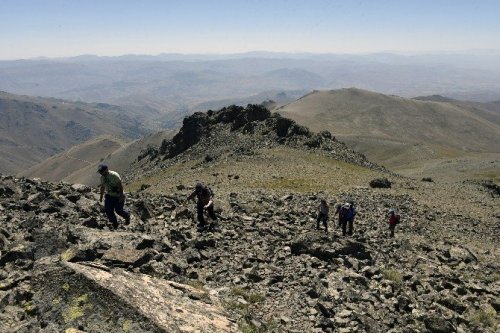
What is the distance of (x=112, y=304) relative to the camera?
34.5 feet

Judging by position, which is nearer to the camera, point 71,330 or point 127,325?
point 71,330

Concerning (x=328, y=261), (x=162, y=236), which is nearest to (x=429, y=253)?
(x=328, y=261)

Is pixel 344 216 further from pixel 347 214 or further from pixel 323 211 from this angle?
pixel 323 211

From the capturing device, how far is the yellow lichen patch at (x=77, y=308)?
10336 millimetres

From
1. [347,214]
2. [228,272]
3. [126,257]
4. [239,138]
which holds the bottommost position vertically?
[239,138]

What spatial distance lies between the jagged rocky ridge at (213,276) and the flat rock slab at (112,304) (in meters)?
0.03

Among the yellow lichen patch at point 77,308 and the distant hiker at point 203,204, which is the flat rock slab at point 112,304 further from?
the distant hiker at point 203,204

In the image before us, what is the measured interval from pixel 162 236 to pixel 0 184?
37.9ft

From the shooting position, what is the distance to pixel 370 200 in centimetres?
4300

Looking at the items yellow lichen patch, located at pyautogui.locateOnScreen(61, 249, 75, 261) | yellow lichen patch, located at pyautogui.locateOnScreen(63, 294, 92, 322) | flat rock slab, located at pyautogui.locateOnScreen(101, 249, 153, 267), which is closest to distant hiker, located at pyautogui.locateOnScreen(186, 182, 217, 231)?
flat rock slab, located at pyautogui.locateOnScreen(101, 249, 153, 267)

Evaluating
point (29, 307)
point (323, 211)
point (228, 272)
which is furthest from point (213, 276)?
point (323, 211)

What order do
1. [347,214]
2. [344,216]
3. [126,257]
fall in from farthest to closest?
[344,216] → [347,214] → [126,257]

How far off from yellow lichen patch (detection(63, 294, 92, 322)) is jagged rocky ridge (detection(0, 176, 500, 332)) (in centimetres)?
2

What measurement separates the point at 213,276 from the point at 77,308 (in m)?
5.91
